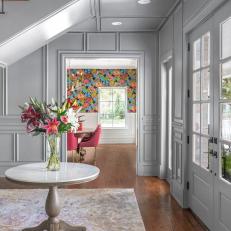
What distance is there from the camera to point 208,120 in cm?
335

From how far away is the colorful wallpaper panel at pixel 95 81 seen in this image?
10812 mm

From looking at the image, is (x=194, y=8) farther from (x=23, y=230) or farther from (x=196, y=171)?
(x=23, y=230)

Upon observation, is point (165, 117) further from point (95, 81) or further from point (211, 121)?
point (95, 81)

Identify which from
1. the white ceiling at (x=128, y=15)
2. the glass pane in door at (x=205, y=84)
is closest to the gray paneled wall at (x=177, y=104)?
the white ceiling at (x=128, y=15)

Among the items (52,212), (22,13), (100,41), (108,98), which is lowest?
(52,212)

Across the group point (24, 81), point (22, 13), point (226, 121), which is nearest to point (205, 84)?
point (226, 121)

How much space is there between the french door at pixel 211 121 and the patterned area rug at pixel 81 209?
767 millimetres

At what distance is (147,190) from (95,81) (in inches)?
258

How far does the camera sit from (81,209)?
3.87 m

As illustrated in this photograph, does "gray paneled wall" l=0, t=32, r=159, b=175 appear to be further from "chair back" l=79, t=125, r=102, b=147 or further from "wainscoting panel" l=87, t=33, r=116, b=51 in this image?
"chair back" l=79, t=125, r=102, b=147

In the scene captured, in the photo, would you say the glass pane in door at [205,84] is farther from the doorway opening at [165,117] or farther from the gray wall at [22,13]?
the doorway opening at [165,117]

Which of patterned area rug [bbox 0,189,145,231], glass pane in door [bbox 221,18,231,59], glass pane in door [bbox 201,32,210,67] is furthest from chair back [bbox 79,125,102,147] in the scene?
glass pane in door [bbox 221,18,231,59]

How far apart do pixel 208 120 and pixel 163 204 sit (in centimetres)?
143

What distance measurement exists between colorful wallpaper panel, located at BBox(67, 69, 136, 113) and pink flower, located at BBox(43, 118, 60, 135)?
26.1 ft
